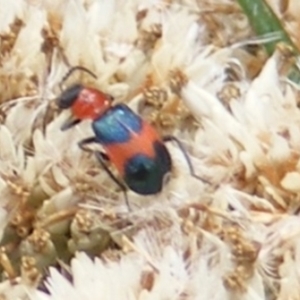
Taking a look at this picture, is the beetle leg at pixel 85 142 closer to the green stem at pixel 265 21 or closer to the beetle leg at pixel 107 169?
the beetle leg at pixel 107 169

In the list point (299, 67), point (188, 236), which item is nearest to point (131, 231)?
point (188, 236)

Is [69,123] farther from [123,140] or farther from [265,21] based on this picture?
[265,21]

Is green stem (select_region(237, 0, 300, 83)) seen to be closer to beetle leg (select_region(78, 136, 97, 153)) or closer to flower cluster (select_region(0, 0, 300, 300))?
flower cluster (select_region(0, 0, 300, 300))

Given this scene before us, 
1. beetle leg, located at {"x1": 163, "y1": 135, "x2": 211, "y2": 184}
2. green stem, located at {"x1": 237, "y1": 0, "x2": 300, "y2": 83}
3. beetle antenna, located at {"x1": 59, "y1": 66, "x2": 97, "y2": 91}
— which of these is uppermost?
beetle antenna, located at {"x1": 59, "y1": 66, "x2": 97, "y2": 91}

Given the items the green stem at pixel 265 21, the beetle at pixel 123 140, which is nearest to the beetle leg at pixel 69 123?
the beetle at pixel 123 140

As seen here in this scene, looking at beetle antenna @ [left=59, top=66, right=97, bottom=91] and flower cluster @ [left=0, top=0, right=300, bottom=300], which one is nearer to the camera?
flower cluster @ [left=0, top=0, right=300, bottom=300]

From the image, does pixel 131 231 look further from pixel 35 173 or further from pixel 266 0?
pixel 266 0

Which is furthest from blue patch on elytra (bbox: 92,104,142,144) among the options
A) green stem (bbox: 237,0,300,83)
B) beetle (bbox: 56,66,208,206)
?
green stem (bbox: 237,0,300,83)

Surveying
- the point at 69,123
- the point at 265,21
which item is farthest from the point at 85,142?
the point at 265,21
